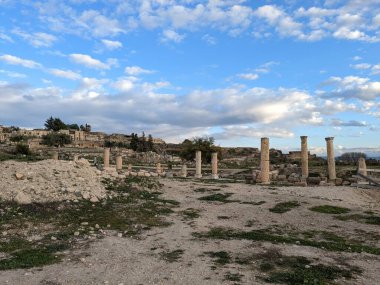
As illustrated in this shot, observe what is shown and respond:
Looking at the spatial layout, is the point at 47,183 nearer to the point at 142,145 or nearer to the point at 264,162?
the point at 264,162

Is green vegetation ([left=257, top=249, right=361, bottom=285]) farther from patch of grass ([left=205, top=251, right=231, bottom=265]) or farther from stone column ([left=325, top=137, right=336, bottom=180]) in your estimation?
stone column ([left=325, top=137, right=336, bottom=180])

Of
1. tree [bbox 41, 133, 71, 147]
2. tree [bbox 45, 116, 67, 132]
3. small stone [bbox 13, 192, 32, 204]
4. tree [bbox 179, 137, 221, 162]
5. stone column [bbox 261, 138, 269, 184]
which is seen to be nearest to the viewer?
small stone [bbox 13, 192, 32, 204]

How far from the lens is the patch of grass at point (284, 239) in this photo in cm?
1031

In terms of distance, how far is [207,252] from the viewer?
9875 millimetres

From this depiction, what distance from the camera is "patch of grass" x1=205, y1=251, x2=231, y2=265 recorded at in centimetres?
899

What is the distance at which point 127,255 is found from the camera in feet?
31.5

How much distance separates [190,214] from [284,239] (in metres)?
4.73

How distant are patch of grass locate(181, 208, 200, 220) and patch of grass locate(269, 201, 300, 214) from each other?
2993 mm

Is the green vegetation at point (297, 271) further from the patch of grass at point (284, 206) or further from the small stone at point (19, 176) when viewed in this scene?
the small stone at point (19, 176)

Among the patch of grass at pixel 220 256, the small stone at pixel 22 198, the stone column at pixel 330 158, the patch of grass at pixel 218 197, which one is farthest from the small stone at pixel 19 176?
the stone column at pixel 330 158

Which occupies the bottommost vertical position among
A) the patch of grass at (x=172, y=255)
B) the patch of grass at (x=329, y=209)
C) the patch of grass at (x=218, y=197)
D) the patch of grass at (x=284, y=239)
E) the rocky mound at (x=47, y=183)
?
the patch of grass at (x=172, y=255)

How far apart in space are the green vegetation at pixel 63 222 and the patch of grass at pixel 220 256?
305cm

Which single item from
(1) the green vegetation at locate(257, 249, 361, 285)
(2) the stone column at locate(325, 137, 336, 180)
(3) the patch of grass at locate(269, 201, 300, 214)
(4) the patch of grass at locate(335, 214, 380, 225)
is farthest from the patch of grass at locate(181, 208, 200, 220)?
(2) the stone column at locate(325, 137, 336, 180)

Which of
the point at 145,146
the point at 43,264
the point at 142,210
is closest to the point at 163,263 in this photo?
the point at 43,264
